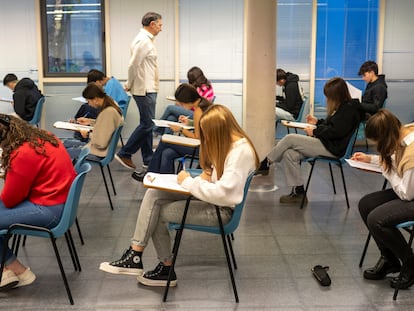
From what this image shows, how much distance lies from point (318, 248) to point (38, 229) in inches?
79.3

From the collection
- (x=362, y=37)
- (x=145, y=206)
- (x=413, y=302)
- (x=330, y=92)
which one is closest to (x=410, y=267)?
(x=413, y=302)


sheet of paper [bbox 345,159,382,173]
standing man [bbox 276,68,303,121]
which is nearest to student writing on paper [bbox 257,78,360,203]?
sheet of paper [bbox 345,159,382,173]

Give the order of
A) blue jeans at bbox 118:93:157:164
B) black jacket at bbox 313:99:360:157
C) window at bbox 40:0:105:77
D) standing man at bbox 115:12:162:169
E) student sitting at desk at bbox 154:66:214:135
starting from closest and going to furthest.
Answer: black jacket at bbox 313:99:360:157, standing man at bbox 115:12:162:169, blue jeans at bbox 118:93:157:164, student sitting at desk at bbox 154:66:214:135, window at bbox 40:0:105:77

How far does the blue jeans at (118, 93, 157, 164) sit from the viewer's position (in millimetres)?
6570

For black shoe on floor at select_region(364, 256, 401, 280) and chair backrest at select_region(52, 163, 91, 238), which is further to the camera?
black shoe on floor at select_region(364, 256, 401, 280)

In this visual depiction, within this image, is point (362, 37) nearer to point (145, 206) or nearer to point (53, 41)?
point (53, 41)

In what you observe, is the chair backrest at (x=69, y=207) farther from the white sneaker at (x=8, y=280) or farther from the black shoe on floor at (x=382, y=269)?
the black shoe on floor at (x=382, y=269)

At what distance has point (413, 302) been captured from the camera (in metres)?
3.33

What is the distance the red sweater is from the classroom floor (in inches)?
23.1

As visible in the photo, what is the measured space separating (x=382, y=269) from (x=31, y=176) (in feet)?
7.11

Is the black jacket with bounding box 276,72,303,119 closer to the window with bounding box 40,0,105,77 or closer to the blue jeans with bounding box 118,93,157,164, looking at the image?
the blue jeans with bounding box 118,93,157,164

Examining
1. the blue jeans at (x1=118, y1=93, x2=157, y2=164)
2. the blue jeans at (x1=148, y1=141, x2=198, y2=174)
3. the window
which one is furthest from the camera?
the window

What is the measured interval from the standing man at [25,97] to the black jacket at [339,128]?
4.00 meters

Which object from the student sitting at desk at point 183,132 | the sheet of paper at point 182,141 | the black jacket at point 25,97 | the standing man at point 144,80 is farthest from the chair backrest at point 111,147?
the black jacket at point 25,97
